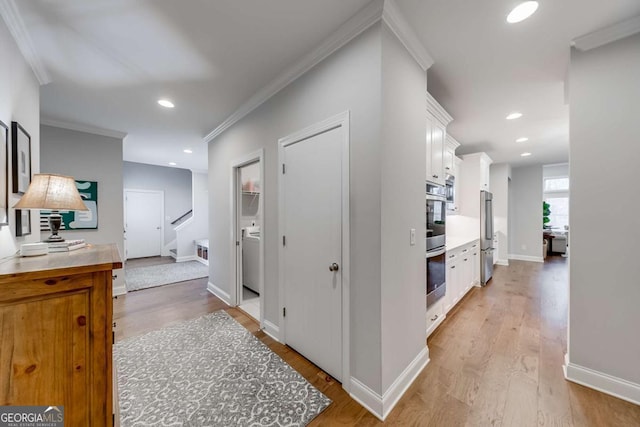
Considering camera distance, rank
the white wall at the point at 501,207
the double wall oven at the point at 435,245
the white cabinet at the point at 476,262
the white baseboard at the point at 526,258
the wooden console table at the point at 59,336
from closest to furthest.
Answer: the wooden console table at the point at 59,336, the double wall oven at the point at 435,245, the white cabinet at the point at 476,262, the white wall at the point at 501,207, the white baseboard at the point at 526,258

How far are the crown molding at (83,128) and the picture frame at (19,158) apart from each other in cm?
209

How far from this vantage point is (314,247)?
6.50ft

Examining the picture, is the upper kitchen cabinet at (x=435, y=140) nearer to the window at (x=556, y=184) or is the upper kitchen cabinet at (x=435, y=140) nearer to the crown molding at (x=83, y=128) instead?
the crown molding at (x=83, y=128)

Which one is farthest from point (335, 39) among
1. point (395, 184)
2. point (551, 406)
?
point (551, 406)

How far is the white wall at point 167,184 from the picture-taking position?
6477 millimetres

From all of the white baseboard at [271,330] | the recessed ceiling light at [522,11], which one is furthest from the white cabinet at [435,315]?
the recessed ceiling light at [522,11]

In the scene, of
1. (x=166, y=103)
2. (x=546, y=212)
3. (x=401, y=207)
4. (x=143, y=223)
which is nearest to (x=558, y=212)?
(x=546, y=212)

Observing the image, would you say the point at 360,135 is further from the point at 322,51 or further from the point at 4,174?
the point at 4,174

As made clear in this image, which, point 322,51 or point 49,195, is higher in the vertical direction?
point 322,51

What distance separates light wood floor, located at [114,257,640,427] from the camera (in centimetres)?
153

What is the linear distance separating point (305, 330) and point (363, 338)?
2.16ft

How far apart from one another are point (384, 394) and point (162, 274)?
509 centimetres

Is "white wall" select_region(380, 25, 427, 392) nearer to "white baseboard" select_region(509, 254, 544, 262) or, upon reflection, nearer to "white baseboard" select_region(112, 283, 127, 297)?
"white baseboard" select_region(112, 283, 127, 297)

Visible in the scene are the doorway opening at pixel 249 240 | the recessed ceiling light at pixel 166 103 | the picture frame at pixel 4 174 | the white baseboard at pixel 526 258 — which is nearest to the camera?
the picture frame at pixel 4 174
